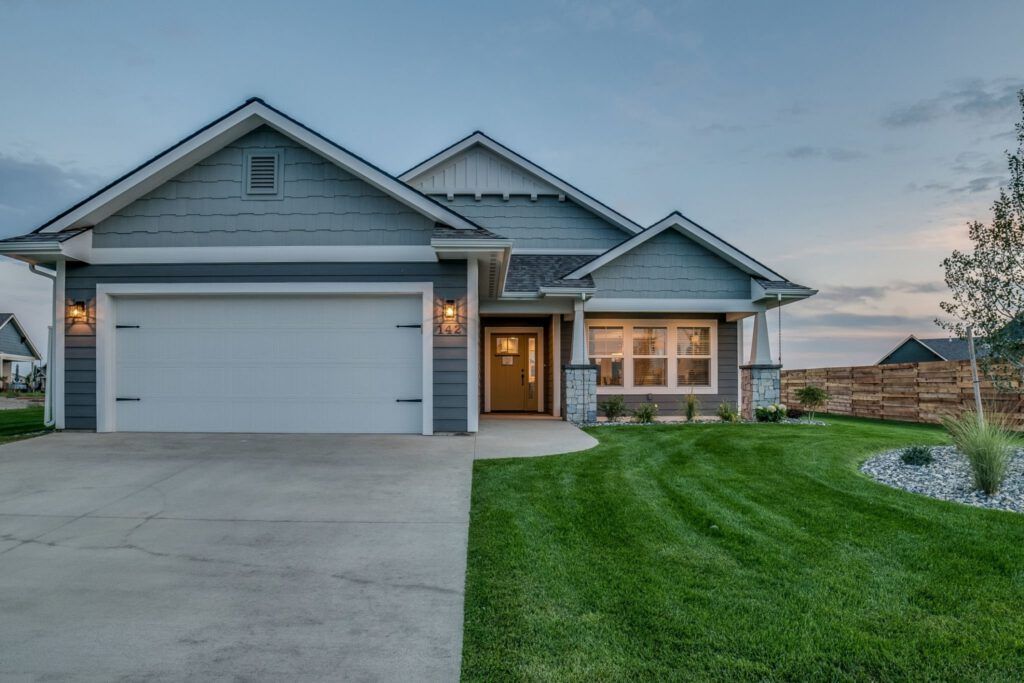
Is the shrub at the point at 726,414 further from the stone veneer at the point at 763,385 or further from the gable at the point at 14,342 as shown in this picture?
the gable at the point at 14,342

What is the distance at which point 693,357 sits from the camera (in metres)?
13.4

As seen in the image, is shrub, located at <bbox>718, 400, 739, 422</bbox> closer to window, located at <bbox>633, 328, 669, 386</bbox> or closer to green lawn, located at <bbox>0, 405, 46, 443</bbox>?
window, located at <bbox>633, 328, 669, 386</bbox>

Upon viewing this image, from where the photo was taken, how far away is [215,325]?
8.87m

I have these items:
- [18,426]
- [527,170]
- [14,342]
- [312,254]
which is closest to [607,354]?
[527,170]

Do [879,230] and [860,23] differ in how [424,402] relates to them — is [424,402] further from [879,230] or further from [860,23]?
[879,230]

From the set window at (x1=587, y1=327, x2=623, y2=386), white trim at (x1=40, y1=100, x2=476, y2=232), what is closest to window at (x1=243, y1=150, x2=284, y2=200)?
white trim at (x1=40, y1=100, x2=476, y2=232)

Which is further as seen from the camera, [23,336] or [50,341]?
[23,336]

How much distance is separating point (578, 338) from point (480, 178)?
501 cm

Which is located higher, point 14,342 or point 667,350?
point 14,342

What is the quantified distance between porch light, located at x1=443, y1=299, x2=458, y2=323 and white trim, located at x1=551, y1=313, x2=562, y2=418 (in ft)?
15.5

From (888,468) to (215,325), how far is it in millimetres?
9296

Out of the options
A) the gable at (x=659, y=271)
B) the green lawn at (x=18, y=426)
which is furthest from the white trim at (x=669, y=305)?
the green lawn at (x=18, y=426)

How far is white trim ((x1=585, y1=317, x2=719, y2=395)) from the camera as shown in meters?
13.1

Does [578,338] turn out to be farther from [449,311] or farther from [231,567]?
[231,567]
